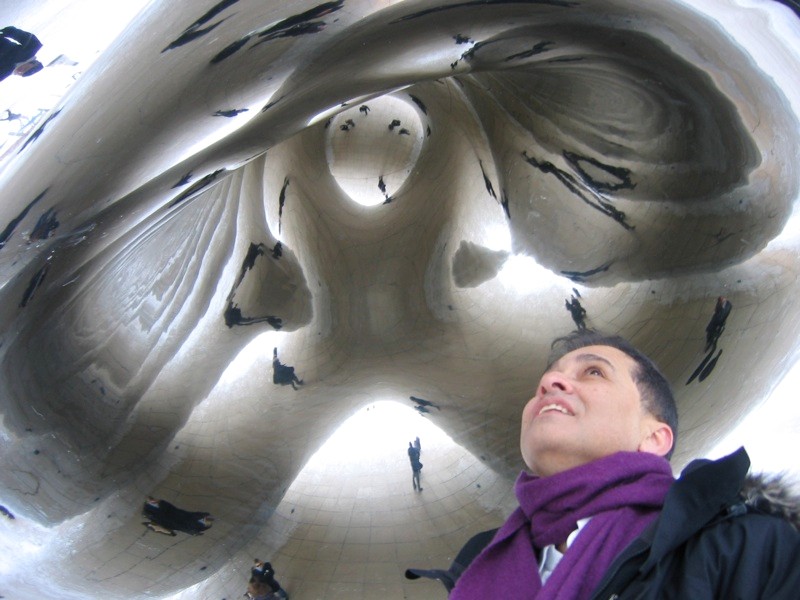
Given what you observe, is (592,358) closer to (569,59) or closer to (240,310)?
(569,59)

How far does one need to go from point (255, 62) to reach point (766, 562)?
60 cm

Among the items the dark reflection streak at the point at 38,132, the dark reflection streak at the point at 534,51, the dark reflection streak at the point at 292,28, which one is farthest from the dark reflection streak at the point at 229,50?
the dark reflection streak at the point at 534,51

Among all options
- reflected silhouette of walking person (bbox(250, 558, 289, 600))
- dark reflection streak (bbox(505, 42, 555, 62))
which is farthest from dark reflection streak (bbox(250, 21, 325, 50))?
reflected silhouette of walking person (bbox(250, 558, 289, 600))

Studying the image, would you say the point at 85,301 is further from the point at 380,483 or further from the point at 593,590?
the point at 593,590

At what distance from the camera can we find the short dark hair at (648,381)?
939 millimetres

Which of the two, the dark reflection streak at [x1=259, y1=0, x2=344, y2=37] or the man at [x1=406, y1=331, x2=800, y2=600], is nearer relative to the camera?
the man at [x1=406, y1=331, x2=800, y2=600]

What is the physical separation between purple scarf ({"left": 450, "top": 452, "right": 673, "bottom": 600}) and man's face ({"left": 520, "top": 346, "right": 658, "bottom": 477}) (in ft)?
0.11

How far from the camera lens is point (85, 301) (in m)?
0.97

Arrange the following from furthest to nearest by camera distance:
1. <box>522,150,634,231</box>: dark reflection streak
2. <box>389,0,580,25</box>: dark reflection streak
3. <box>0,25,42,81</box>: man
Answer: <box>522,150,634,231</box>: dark reflection streak → <box>389,0,580,25</box>: dark reflection streak → <box>0,25,42,81</box>: man

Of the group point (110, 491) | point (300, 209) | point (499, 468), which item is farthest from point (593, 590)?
point (300, 209)

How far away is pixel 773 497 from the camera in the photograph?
25.8 inches

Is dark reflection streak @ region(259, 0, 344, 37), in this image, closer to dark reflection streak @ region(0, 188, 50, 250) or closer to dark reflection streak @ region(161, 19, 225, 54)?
dark reflection streak @ region(161, 19, 225, 54)

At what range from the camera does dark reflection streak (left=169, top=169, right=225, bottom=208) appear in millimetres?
859

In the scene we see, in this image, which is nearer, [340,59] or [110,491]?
[340,59]
